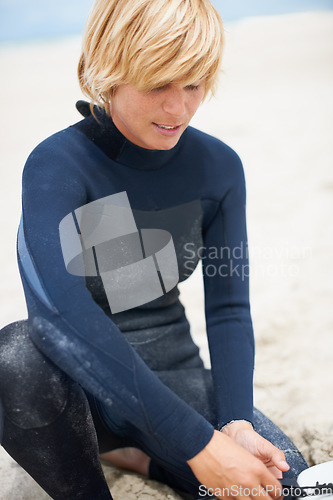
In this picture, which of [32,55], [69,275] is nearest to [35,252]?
[69,275]

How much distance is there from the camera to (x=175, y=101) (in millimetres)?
963

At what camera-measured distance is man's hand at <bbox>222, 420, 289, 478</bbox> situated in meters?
0.96

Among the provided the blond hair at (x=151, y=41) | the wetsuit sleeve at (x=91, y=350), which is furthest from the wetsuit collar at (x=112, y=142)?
the wetsuit sleeve at (x=91, y=350)

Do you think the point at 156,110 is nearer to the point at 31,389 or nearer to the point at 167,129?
the point at 167,129

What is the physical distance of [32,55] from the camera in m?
6.19

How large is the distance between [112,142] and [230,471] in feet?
2.14

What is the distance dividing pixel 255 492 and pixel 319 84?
510 cm

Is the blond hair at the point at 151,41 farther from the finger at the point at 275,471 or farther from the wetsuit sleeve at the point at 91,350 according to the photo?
the finger at the point at 275,471

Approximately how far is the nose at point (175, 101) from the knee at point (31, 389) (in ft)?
1.64

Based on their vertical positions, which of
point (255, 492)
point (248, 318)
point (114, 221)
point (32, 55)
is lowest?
point (255, 492)

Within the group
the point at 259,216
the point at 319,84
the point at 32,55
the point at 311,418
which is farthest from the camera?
the point at 32,55

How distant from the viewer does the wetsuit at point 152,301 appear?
862 mm

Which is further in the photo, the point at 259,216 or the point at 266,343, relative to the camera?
the point at 259,216

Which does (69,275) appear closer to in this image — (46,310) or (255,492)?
(46,310)
